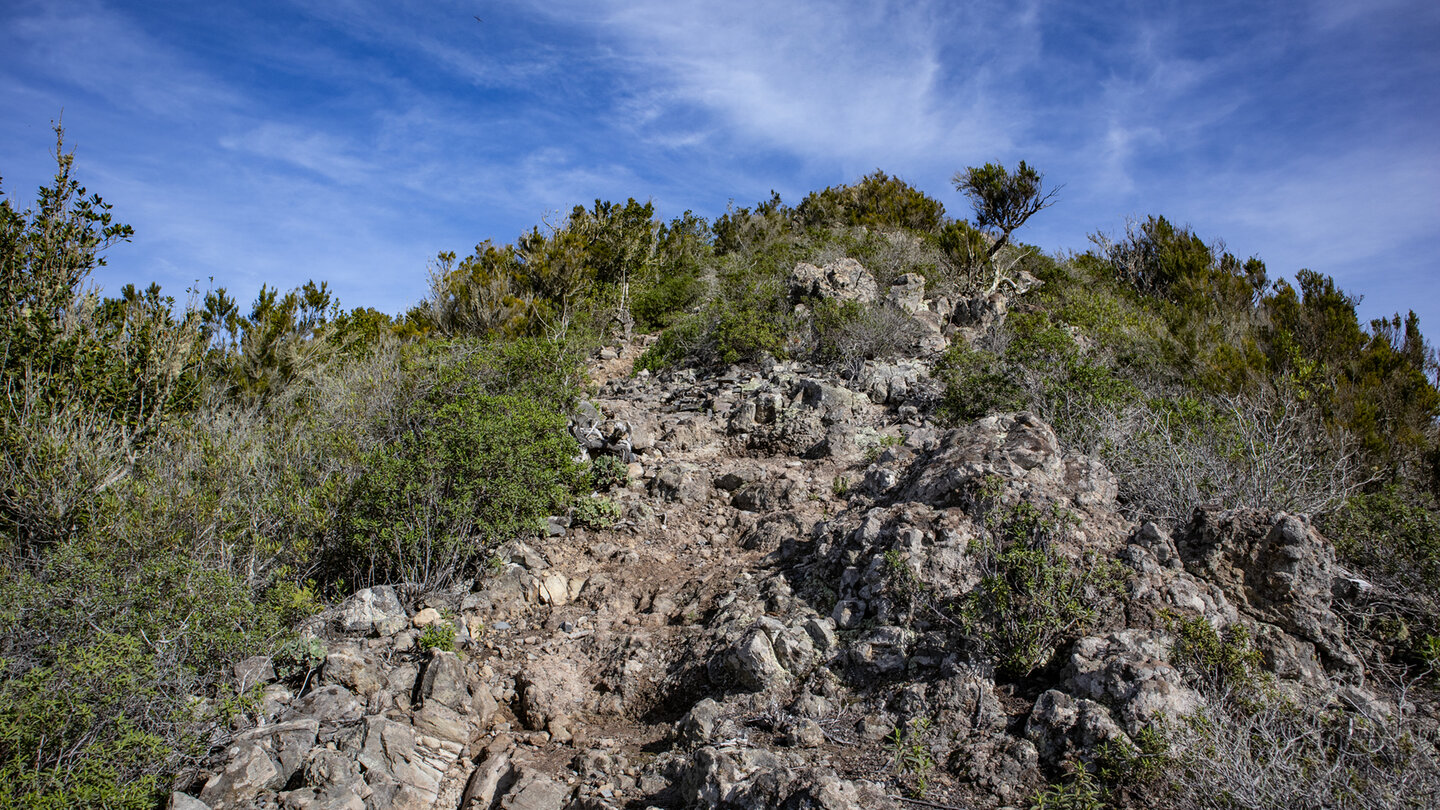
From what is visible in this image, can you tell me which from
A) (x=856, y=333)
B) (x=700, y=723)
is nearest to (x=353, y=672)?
(x=700, y=723)

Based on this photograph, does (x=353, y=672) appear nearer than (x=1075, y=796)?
No

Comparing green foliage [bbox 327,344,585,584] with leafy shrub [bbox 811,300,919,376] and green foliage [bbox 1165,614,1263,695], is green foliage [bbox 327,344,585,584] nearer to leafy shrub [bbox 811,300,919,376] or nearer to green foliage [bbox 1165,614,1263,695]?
green foliage [bbox 1165,614,1263,695]

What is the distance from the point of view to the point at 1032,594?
353 centimetres

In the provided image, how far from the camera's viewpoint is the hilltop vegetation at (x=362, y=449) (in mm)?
3545

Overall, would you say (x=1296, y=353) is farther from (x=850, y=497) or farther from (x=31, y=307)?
(x=31, y=307)

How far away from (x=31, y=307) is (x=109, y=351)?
2.92 ft

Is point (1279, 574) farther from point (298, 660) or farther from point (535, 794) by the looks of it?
point (298, 660)

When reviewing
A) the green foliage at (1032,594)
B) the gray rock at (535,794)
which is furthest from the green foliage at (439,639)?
the green foliage at (1032,594)

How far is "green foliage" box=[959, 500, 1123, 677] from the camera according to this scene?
3.46 m

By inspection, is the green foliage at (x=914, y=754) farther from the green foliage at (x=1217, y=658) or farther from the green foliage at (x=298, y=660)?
the green foliage at (x=298, y=660)

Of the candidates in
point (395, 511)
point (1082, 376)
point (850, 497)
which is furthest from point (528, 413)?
point (1082, 376)

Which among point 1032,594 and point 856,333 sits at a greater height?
point 856,333

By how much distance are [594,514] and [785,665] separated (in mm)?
3030

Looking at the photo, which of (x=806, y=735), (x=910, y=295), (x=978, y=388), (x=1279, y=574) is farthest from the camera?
(x=910, y=295)
